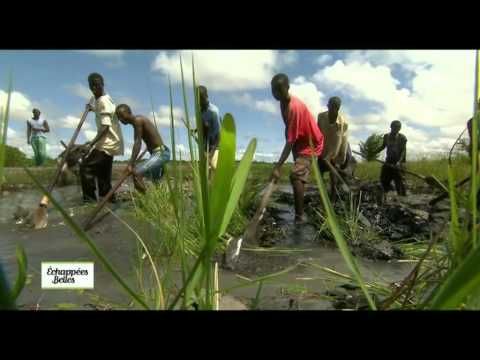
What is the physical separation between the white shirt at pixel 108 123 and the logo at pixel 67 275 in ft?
5.18

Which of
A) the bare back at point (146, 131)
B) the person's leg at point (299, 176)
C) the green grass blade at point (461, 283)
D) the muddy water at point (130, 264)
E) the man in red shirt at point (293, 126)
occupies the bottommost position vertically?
the muddy water at point (130, 264)

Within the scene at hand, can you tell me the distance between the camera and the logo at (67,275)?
0.78 metres

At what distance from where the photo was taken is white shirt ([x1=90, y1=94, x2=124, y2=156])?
2.20m

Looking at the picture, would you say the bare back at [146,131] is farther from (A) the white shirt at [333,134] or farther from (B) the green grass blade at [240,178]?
(B) the green grass blade at [240,178]

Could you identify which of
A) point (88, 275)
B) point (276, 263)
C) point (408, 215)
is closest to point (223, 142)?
point (88, 275)

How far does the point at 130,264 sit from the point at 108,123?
1.16m

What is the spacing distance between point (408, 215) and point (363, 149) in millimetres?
705

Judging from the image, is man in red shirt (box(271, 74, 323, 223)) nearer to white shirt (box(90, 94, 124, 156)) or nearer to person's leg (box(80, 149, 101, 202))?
white shirt (box(90, 94, 124, 156))

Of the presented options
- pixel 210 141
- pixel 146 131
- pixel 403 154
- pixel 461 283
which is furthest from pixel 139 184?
pixel 403 154

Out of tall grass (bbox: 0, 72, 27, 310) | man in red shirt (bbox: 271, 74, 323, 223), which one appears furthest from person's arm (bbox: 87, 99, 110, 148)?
tall grass (bbox: 0, 72, 27, 310)

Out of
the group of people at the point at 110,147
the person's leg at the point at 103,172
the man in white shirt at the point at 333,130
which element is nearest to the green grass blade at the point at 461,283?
the group of people at the point at 110,147

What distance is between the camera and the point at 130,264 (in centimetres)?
148
